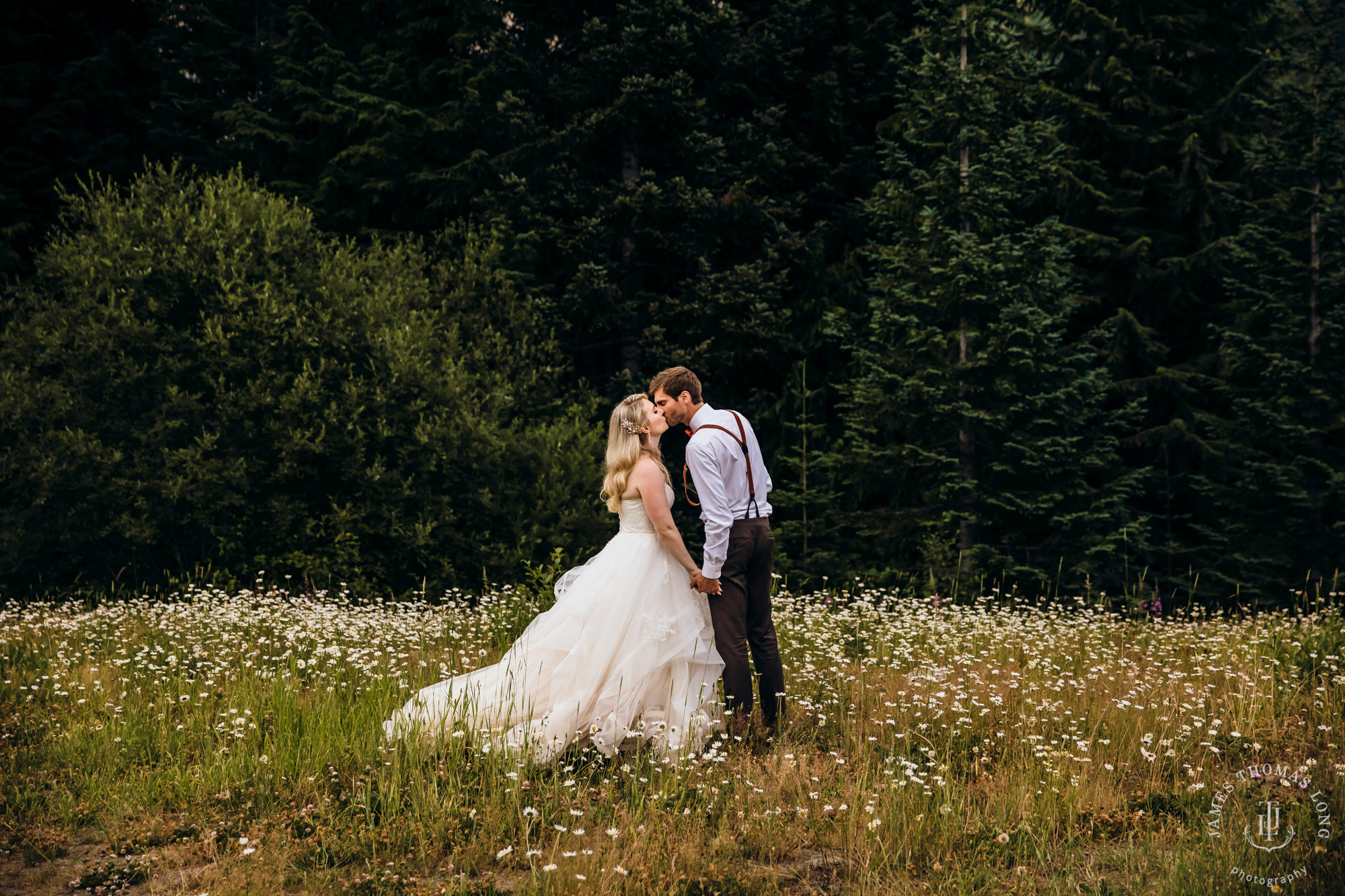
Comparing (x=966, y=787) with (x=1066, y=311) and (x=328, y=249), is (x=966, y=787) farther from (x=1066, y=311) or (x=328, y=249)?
(x=328, y=249)

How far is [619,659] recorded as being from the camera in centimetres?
559

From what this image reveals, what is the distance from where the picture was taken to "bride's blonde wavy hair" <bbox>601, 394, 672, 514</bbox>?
5.86 metres

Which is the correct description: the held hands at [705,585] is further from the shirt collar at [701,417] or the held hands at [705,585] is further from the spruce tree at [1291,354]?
the spruce tree at [1291,354]

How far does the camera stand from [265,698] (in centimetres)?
598

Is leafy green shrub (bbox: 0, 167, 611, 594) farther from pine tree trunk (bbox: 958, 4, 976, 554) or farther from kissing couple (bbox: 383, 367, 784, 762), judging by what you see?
kissing couple (bbox: 383, 367, 784, 762)

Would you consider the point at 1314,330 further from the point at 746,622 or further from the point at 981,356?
the point at 746,622

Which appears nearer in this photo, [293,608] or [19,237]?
[293,608]

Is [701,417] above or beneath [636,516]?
above

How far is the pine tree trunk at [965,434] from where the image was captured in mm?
15602

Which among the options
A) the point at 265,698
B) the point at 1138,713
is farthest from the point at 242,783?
the point at 1138,713

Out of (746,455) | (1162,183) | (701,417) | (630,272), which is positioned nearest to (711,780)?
(746,455)

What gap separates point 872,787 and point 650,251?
16.7 meters

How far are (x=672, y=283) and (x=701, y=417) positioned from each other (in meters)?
14.5

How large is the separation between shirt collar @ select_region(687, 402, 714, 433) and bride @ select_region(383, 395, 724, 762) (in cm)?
21
